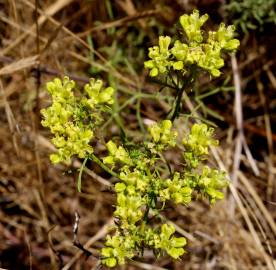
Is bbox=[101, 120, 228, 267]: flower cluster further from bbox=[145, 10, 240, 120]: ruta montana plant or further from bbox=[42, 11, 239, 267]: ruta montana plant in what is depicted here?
bbox=[145, 10, 240, 120]: ruta montana plant

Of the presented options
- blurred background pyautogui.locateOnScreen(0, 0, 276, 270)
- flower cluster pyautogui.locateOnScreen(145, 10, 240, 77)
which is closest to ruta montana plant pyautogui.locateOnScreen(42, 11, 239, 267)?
flower cluster pyautogui.locateOnScreen(145, 10, 240, 77)

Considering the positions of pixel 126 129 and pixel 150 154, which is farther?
pixel 126 129

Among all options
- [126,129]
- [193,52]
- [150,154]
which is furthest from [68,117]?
[126,129]

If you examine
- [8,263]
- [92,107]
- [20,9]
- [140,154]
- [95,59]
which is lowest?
[8,263]

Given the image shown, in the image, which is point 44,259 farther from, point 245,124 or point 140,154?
point 140,154

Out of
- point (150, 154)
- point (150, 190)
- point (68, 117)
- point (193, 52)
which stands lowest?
point (150, 190)

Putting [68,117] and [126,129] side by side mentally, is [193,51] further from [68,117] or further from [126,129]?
[126,129]

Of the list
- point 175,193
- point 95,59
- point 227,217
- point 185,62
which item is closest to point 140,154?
point 175,193
